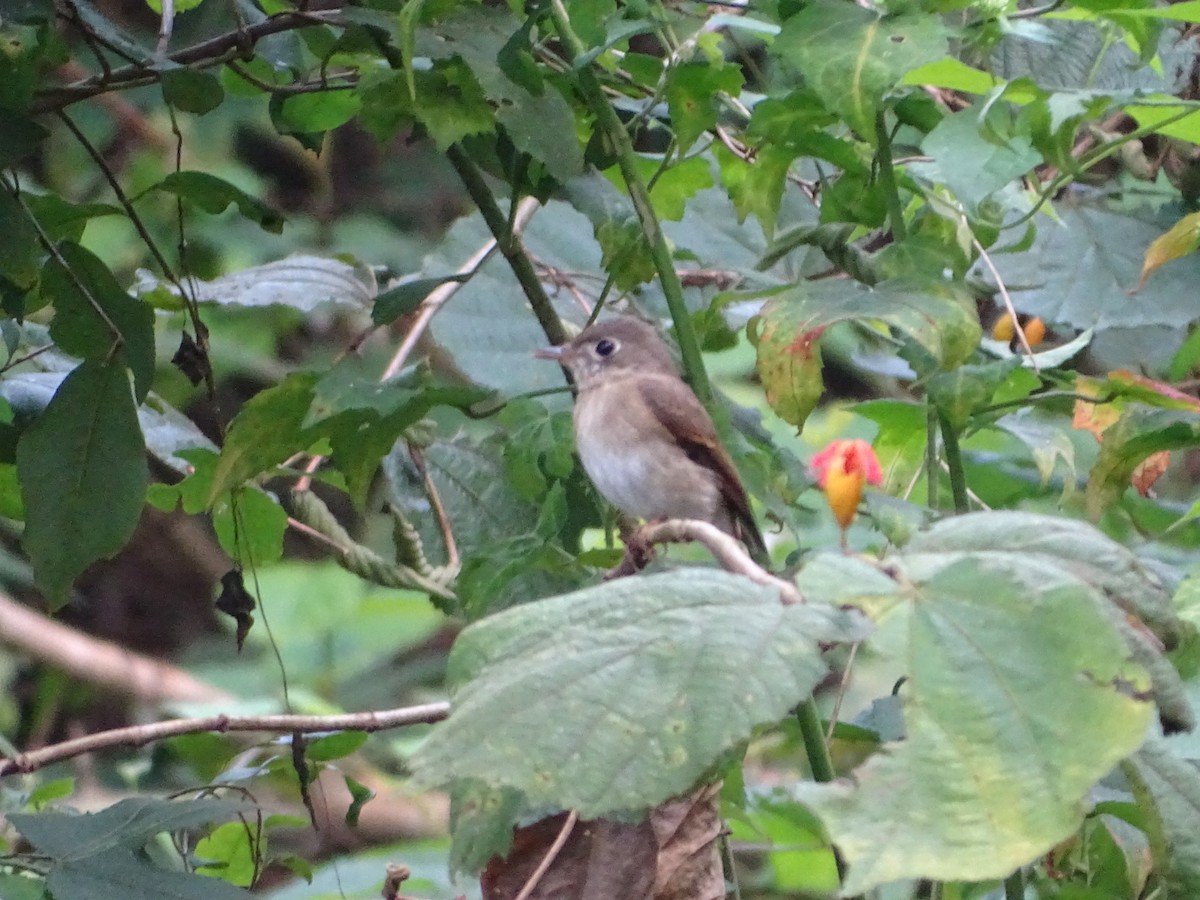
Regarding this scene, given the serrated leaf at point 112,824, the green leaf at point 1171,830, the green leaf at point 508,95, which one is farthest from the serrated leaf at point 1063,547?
the serrated leaf at point 112,824

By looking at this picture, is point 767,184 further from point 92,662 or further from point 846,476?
point 92,662

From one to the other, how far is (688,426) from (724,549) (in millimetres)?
1670

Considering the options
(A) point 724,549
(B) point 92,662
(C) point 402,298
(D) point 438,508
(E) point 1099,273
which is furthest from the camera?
(B) point 92,662

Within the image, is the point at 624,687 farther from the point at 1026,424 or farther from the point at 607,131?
the point at 1026,424

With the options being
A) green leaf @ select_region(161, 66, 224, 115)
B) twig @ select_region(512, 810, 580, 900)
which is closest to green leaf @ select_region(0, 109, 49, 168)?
green leaf @ select_region(161, 66, 224, 115)

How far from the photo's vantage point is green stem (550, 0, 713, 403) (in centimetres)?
137

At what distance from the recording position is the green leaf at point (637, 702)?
0.72 metres

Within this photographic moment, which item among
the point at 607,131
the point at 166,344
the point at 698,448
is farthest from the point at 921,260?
the point at 166,344

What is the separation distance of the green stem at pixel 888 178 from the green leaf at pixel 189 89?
0.72 m

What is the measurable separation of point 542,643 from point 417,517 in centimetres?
103

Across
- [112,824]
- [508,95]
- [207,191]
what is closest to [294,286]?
[207,191]

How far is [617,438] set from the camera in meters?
2.58

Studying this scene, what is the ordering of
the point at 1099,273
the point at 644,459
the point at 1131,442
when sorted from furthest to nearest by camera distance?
the point at 644,459 → the point at 1099,273 → the point at 1131,442

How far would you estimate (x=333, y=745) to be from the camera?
1661 millimetres
